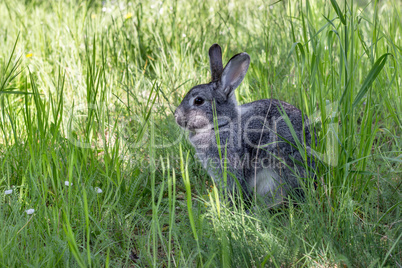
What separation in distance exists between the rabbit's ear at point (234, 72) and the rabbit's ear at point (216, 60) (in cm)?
12

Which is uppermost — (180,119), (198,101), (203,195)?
(198,101)

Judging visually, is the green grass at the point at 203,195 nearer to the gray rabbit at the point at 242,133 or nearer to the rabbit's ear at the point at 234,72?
the gray rabbit at the point at 242,133

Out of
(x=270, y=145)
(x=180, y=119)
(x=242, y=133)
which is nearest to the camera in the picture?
(x=270, y=145)

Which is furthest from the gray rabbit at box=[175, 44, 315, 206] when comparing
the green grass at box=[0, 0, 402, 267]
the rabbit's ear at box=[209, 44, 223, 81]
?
the green grass at box=[0, 0, 402, 267]

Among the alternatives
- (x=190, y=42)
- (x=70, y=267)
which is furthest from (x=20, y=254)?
(x=190, y=42)

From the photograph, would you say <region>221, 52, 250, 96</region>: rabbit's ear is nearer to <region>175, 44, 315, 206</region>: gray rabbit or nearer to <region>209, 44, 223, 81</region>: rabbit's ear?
<region>175, 44, 315, 206</region>: gray rabbit

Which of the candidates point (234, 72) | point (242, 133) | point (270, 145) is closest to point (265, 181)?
point (270, 145)

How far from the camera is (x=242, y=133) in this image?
325 centimetres

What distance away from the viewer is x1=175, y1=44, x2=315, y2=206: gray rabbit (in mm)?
2984

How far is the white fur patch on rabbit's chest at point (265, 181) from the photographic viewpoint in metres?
3.02

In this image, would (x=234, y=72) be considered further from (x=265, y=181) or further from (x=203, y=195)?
(x=203, y=195)

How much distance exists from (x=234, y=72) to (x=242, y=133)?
498 millimetres

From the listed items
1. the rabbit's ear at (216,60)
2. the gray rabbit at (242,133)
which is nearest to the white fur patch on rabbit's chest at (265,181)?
the gray rabbit at (242,133)

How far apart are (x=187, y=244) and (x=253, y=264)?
0.43 meters
